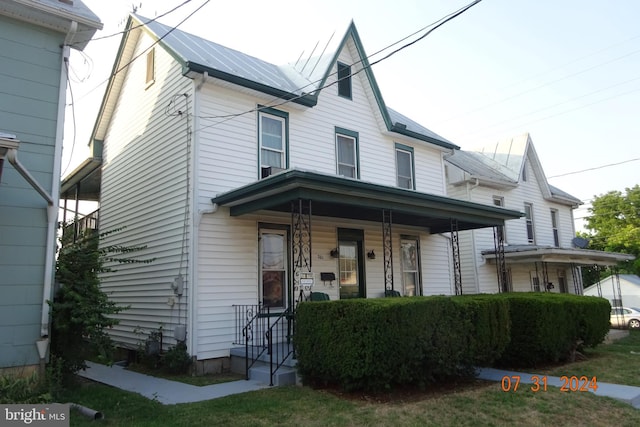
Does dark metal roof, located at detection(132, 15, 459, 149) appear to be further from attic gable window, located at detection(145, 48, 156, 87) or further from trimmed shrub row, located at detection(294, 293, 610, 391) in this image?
trimmed shrub row, located at detection(294, 293, 610, 391)

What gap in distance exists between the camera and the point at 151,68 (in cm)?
1273

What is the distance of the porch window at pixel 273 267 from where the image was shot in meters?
10.8

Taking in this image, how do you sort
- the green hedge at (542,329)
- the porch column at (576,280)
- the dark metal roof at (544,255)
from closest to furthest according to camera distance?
the green hedge at (542,329) < the dark metal roof at (544,255) < the porch column at (576,280)

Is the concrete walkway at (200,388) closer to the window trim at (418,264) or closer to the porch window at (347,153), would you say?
the window trim at (418,264)

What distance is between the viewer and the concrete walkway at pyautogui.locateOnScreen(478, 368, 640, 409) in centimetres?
722

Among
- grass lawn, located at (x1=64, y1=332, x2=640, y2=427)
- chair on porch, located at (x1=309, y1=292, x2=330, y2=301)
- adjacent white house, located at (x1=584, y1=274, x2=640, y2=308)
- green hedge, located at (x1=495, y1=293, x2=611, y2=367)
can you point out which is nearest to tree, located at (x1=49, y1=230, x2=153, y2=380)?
grass lawn, located at (x1=64, y1=332, x2=640, y2=427)

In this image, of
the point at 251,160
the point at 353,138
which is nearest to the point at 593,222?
the point at 353,138

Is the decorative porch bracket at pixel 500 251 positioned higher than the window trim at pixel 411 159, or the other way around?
the window trim at pixel 411 159

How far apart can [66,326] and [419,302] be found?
547cm

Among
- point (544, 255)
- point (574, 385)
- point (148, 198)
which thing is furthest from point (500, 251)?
point (148, 198)

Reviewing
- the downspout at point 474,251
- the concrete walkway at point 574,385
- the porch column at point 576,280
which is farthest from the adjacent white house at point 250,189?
the porch column at point 576,280

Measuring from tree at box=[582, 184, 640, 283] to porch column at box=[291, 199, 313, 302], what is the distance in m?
36.2

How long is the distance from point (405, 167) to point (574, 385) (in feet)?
26.7
